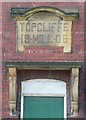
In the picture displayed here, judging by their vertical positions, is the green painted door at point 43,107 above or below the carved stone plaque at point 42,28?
below

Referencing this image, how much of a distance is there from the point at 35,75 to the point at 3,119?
1.16m

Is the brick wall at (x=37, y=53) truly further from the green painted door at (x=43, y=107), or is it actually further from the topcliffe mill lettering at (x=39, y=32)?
the green painted door at (x=43, y=107)

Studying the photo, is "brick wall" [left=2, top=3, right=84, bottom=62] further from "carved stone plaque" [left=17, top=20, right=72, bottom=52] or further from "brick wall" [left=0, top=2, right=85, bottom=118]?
"carved stone plaque" [left=17, top=20, right=72, bottom=52]

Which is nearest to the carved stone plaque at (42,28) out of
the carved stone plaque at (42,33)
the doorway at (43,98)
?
the carved stone plaque at (42,33)

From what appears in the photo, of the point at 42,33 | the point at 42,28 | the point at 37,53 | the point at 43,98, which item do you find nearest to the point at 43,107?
the point at 43,98

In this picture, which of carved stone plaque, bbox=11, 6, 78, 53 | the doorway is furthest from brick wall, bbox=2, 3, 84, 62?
the doorway

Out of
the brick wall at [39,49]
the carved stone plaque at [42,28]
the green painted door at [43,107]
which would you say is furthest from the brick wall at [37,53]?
the green painted door at [43,107]

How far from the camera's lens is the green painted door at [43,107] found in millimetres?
12781

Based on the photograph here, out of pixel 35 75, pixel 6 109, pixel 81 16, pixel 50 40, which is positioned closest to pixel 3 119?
pixel 6 109

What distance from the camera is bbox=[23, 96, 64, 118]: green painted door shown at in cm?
1278

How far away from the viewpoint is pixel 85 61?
41.7ft

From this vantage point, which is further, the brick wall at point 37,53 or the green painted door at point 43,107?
the green painted door at point 43,107

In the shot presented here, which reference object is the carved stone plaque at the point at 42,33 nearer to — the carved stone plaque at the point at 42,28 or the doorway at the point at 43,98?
the carved stone plaque at the point at 42,28

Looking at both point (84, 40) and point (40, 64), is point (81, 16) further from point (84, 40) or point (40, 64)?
point (40, 64)
